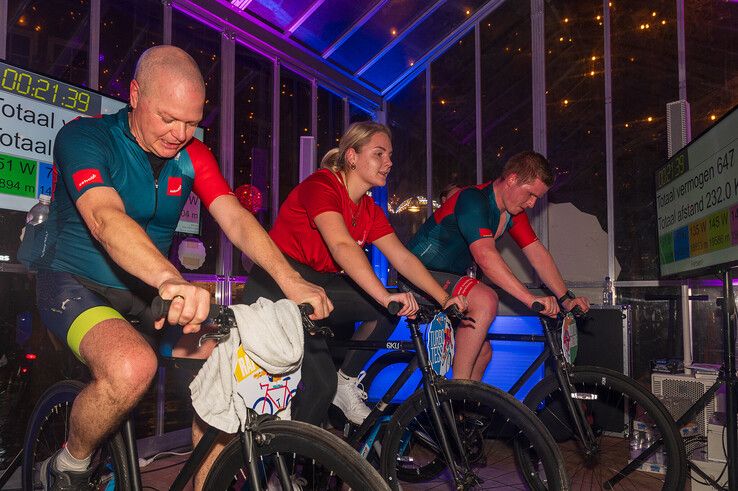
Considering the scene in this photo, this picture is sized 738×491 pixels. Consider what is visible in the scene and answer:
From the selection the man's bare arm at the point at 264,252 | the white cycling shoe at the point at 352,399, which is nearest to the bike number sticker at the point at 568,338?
the white cycling shoe at the point at 352,399

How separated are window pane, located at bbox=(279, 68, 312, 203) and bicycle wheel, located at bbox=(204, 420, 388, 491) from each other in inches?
188

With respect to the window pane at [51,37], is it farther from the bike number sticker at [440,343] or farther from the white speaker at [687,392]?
the white speaker at [687,392]

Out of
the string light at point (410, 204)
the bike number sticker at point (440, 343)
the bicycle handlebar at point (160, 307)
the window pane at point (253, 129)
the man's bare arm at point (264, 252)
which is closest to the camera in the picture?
the bicycle handlebar at point (160, 307)

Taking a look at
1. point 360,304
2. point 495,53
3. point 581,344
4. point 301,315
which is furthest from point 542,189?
point 495,53

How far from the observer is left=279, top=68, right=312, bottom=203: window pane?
6.32 m

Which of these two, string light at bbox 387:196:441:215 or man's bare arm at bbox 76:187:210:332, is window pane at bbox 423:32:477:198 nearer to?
string light at bbox 387:196:441:215

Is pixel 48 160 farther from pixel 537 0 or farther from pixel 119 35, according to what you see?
pixel 537 0

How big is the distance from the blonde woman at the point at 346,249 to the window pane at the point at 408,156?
490cm

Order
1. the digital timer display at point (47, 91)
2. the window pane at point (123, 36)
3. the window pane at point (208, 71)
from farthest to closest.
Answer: the window pane at point (208, 71) → the window pane at point (123, 36) → the digital timer display at point (47, 91)

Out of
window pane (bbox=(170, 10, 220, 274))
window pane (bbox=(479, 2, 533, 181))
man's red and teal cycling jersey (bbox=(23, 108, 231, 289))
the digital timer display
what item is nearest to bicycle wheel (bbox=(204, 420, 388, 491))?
man's red and teal cycling jersey (bbox=(23, 108, 231, 289))

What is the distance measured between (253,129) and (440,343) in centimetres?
406

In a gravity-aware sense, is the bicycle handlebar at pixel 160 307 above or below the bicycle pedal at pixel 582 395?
above

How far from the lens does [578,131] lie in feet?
21.8

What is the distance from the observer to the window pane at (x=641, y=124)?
6199 mm
